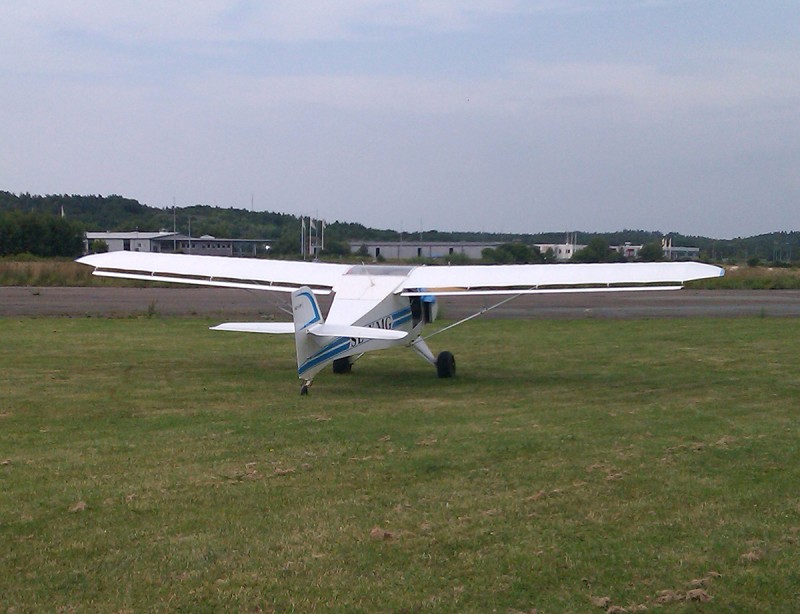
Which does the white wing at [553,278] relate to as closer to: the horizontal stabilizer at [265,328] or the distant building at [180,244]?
the horizontal stabilizer at [265,328]

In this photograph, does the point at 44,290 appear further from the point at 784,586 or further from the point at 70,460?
the point at 784,586

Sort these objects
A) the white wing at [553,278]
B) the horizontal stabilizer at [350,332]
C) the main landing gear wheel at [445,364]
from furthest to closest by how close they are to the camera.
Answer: the main landing gear wheel at [445,364], the white wing at [553,278], the horizontal stabilizer at [350,332]

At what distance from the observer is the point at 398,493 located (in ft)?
21.3

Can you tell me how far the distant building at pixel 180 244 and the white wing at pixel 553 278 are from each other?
30.9 m

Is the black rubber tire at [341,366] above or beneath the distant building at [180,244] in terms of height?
beneath

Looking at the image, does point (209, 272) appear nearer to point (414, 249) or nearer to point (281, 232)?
point (414, 249)

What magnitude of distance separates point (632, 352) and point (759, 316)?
10278 millimetres

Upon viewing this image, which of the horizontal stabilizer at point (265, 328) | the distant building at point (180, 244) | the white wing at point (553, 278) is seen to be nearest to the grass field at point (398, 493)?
the horizontal stabilizer at point (265, 328)

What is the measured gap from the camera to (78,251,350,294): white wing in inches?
596

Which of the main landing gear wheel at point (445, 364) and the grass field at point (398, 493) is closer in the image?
the grass field at point (398, 493)

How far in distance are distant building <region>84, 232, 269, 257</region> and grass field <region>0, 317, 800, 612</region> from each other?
34.4m

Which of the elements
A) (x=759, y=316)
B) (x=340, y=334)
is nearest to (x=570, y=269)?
(x=340, y=334)

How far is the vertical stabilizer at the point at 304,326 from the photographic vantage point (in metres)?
11.7

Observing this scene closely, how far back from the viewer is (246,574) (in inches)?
189
